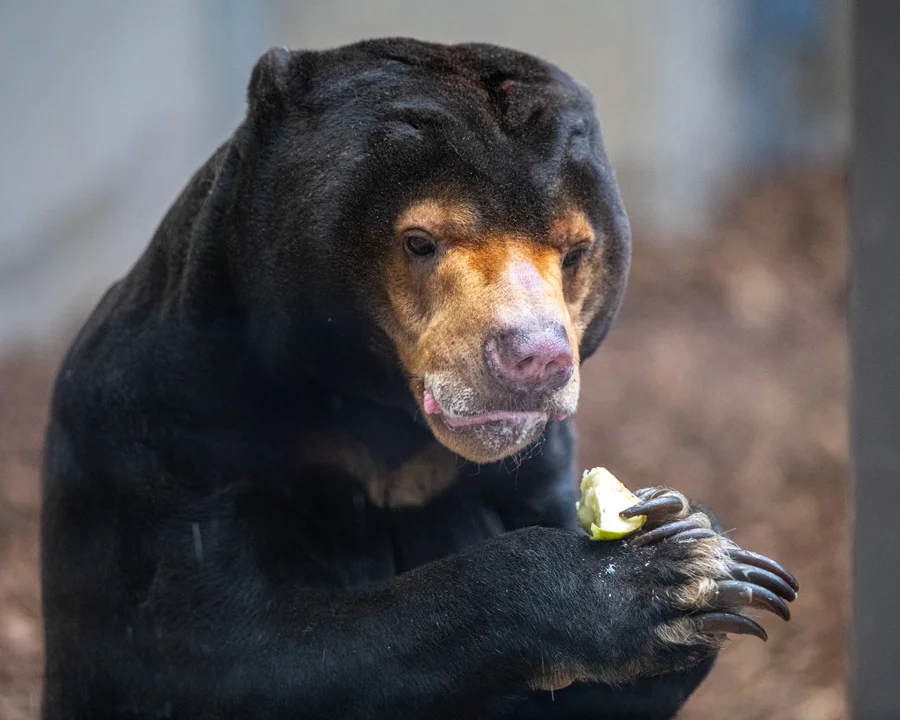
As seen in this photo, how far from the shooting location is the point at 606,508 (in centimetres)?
262

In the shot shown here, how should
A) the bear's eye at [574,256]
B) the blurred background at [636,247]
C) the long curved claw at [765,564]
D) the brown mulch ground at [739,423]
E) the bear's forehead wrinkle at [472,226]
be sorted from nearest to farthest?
1. the long curved claw at [765,564]
2. the bear's forehead wrinkle at [472,226]
3. the bear's eye at [574,256]
4. the brown mulch ground at [739,423]
5. the blurred background at [636,247]

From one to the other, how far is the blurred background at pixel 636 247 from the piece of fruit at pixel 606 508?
1.47 meters

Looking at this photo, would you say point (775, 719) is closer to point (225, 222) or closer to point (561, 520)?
point (561, 520)

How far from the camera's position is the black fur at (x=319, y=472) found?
2.69 m

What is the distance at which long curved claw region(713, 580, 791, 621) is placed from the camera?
253 centimetres

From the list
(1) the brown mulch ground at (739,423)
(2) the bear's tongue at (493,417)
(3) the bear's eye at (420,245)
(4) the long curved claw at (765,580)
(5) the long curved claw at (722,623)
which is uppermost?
(3) the bear's eye at (420,245)

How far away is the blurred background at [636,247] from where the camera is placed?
16.1ft

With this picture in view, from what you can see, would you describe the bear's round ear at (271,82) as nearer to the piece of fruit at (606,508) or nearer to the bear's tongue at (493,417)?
the bear's tongue at (493,417)

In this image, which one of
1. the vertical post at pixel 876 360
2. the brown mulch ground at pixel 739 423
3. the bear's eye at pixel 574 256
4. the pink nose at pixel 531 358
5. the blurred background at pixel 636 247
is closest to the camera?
the pink nose at pixel 531 358

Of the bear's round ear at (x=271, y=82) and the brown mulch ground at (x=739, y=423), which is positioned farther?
the brown mulch ground at (x=739, y=423)

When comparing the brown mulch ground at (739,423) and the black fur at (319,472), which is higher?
the black fur at (319,472)

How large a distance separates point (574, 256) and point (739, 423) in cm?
455

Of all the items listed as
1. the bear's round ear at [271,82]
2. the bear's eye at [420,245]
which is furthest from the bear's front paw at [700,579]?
the bear's round ear at [271,82]

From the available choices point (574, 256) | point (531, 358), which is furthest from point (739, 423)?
point (531, 358)
